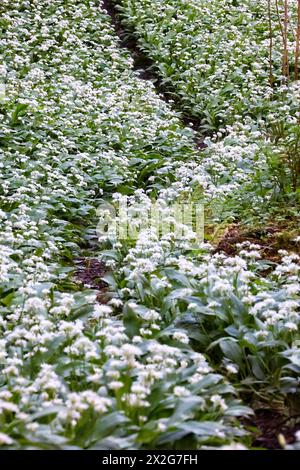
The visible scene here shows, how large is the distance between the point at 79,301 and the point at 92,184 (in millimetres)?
3202

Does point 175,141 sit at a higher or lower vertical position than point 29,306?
higher

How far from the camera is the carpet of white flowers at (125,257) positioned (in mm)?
3256

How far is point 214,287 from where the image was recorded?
4434mm

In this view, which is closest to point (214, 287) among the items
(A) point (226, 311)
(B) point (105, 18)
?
(A) point (226, 311)

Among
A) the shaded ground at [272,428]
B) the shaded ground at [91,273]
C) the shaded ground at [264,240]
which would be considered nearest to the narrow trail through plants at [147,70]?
the shaded ground at [264,240]

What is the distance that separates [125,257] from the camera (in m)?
6.02

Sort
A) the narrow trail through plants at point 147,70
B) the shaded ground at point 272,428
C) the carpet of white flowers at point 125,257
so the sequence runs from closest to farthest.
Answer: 1. the carpet of white flowers at point 125,257
2. the shaded ground at point 272,428
3. the narrow trail through plants at point 147,70

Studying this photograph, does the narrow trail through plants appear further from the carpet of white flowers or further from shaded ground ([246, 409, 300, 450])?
shaded ground ([246, 409, 300, 450])

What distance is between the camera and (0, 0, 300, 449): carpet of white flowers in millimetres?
3256

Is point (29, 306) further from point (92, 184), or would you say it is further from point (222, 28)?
point (222, 28)

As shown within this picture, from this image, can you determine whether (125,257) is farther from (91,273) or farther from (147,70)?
(147,70)

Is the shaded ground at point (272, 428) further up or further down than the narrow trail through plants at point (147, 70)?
further down

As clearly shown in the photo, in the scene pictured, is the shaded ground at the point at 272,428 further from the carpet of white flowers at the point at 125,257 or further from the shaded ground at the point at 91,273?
the shaded ground at the point at 91,273

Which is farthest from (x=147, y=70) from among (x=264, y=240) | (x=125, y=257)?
(x=125, y=257)
